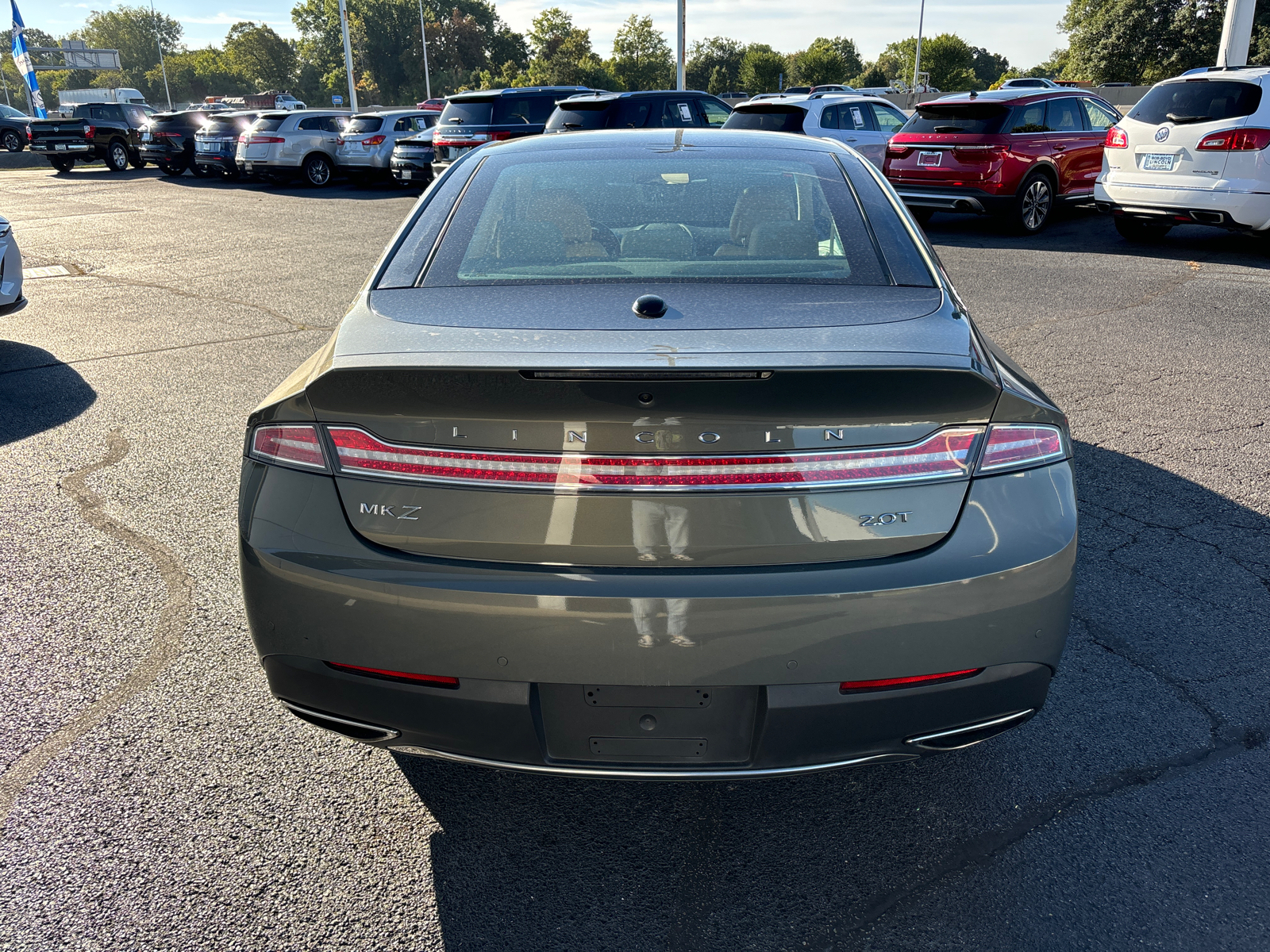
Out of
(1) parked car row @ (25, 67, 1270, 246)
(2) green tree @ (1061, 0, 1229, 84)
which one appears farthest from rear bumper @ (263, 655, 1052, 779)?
(2) green tree @ (1061, 0, 1229, 84)

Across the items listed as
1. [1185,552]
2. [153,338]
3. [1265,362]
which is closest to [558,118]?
[153,338]

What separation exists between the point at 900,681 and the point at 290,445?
1343mm

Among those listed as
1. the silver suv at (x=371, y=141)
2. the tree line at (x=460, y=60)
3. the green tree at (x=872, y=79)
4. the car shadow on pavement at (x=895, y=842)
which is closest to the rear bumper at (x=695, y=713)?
the car shadow on pavement at (x=895, y=842)

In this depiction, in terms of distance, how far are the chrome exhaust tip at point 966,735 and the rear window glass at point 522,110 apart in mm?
16768

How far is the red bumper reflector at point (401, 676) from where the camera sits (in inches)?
77.1

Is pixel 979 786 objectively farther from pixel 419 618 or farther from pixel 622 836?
pixel 419 618

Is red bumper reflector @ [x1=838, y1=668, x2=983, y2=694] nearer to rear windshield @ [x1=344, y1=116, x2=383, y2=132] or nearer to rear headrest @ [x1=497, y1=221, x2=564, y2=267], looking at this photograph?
rear headrest @ [x1=497, y1=221, x2=564, y2=267]

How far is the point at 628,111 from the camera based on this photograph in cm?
1440

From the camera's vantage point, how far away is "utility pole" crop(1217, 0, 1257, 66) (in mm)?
17016

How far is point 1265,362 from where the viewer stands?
6547 mm

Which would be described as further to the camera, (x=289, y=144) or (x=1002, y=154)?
(x=289, y=144)

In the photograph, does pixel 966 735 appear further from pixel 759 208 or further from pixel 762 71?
pixel 762 71

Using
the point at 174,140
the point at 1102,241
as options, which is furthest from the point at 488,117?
the point at 174,140

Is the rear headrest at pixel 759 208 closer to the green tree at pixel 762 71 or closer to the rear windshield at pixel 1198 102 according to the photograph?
the rear windshield at pixel 1198 102
